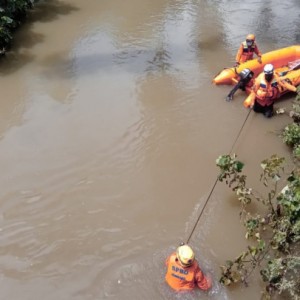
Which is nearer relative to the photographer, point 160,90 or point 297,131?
point 297,131

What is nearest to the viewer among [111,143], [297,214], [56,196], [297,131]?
[297,214]

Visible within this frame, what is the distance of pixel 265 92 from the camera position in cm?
834

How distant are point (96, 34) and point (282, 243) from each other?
8.64 meters

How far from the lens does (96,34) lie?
1211 cm

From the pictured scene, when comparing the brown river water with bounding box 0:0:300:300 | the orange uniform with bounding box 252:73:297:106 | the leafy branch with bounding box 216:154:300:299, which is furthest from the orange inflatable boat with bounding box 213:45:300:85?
the leafy branch with bounding box 216:154:300:299

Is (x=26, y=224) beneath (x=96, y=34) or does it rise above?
beneath

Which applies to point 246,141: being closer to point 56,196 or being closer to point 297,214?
point 297,214

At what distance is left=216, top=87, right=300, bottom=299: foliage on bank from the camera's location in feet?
16.5

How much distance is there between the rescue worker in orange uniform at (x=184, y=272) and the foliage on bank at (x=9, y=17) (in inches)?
304

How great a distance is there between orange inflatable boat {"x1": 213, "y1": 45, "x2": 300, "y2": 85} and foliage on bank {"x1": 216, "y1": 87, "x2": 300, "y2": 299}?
3053mm

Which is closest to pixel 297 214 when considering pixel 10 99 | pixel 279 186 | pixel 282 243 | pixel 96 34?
pixel 282 243

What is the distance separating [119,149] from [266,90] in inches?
123

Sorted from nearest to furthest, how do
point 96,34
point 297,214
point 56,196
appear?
point 297,214 < point 56,196 < point 96,34

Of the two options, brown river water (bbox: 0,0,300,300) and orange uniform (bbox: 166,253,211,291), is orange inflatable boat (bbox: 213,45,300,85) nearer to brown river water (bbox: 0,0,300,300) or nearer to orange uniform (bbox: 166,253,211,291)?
brown river water (bbox: 0,0,300,300)
